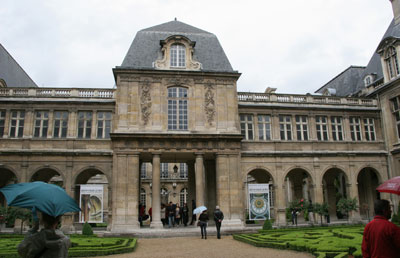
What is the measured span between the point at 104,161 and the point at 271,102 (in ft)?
48.7

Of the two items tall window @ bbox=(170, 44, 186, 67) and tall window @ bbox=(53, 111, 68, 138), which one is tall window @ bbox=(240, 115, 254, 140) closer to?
tall window @ bbox=(170, 44, 186, 67)

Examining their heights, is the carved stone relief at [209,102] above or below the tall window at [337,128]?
above

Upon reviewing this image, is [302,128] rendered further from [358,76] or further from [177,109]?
[358,76]

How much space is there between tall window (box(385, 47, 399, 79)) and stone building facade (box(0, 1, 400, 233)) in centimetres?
43

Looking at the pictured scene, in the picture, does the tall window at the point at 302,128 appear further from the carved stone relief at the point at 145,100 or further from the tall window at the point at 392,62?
the carved stone relief at the point at 145,100

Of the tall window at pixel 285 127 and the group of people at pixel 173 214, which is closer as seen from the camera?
the group of people at pixel 173 214

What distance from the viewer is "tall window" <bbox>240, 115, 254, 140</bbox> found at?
29.3 meters

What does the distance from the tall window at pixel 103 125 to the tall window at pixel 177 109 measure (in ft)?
16.8

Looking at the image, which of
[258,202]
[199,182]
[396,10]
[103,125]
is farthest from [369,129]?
[103,125]

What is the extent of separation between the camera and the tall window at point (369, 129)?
3142 centimetres

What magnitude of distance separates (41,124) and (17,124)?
6.00 feet

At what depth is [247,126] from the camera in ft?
96.9

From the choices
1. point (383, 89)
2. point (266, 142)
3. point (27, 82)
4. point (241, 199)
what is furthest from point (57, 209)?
point (27, 82)

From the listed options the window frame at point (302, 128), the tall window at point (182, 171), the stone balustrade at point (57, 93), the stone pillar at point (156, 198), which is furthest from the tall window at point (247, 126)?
the tall window at point (182, 171)
